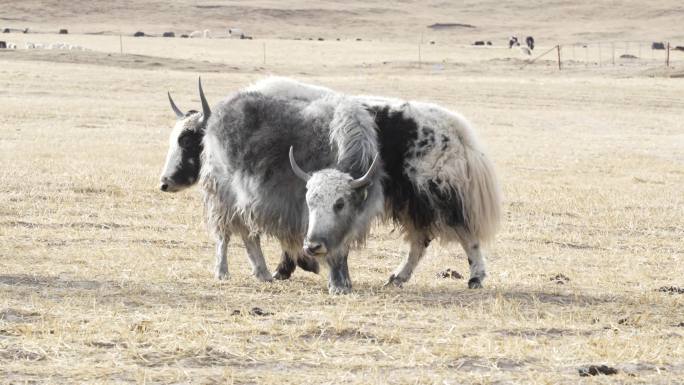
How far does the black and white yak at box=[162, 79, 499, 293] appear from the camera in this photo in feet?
30.5

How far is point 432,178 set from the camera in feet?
31.2

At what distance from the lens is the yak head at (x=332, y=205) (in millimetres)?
8930

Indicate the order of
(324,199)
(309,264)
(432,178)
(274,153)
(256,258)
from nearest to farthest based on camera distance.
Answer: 1. (324,199)
2. (432,178)
3. (274,153)
4. (309,264)
5. (256,258)

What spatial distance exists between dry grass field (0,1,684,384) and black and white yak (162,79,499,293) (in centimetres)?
45

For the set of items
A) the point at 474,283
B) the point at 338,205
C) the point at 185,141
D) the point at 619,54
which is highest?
the point at 185,141

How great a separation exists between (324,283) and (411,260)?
2.35 ft

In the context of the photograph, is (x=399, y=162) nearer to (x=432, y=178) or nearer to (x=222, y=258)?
(x=432, y=178)

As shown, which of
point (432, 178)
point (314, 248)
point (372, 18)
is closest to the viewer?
point (314, 248)

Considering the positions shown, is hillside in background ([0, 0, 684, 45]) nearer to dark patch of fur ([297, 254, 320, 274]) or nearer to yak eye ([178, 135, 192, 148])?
yak eye ([178, 135, 192, 148])

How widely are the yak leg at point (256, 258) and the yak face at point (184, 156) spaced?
841mm

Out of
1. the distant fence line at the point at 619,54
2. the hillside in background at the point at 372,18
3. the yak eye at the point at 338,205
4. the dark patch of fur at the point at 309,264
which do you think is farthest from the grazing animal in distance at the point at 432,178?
the hillside in background at the point at 372,18

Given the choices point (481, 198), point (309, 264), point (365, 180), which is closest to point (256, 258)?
point (309, 264)

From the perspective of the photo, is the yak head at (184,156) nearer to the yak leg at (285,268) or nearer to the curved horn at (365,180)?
the yak leg at (285,268)

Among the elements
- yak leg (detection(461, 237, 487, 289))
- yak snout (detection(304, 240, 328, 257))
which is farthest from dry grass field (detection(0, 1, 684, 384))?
yak snout (detection(304, 240, 328, 257))
